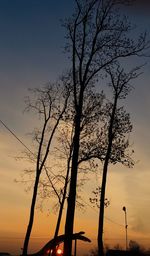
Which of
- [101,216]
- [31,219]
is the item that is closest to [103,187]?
[101,216]

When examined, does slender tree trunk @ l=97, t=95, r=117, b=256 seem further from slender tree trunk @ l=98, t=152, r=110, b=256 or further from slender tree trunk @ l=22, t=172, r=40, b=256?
slender tree trunk @ l=22, t=172, r=40, b=256

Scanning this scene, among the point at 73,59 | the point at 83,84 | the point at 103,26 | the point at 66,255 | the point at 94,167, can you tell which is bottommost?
the point at 66,255

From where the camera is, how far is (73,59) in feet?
83.8

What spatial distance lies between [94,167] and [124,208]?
23.2 m

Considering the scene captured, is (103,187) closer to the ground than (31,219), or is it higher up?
higher up

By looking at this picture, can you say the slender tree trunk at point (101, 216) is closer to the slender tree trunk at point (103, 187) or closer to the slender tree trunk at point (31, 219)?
the slender tree trunk at point (103, 187)

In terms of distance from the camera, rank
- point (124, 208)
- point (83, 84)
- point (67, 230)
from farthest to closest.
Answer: point (124, 208), point (83, 84), point (67, 230)

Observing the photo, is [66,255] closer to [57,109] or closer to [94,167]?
[94,167]

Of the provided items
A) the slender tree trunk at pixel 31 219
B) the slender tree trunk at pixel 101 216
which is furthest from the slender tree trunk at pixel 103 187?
the slender tree trunk at pixel 31 219

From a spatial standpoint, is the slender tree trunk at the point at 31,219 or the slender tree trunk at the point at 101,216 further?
the slender tree trunk at the point at 31,219

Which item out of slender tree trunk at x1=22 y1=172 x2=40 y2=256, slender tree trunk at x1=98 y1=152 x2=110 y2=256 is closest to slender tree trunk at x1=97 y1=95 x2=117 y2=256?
slender tree trunk at x1=98 y1=152 x2=110 y2=256

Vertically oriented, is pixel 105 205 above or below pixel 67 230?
above

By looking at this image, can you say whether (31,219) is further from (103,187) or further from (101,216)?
(103,187)

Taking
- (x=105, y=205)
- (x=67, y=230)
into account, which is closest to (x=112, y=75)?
(x=105, y=205)
